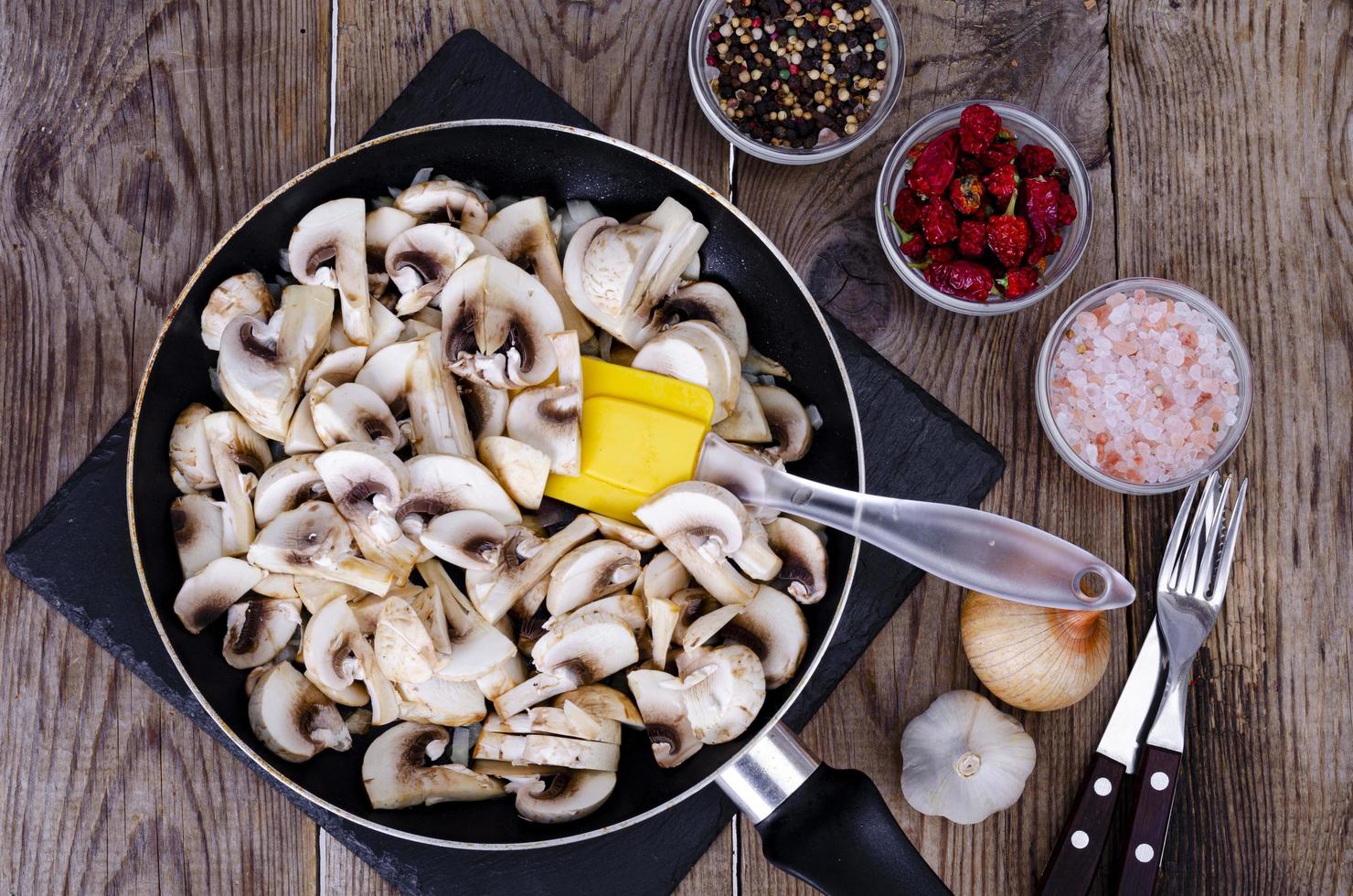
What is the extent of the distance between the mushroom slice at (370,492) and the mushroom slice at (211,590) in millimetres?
161

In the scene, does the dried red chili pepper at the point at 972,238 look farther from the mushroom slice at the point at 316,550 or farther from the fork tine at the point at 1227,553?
the mushroom slice at the point at 316,550

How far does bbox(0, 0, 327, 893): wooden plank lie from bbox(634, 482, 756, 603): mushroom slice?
750 mm

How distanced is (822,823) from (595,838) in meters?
0.38

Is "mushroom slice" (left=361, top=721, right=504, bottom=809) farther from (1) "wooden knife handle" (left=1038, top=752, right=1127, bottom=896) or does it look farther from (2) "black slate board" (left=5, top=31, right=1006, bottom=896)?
(1) "wooden knife handle" (left=1038, top=752, right=1127, bottom=896)

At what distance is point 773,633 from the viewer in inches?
53.4

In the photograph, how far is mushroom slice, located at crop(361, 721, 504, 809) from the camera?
4.42 feet

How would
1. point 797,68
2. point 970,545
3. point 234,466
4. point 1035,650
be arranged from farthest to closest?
point 797,68
point 1035,650
point 234,466
point 970,545

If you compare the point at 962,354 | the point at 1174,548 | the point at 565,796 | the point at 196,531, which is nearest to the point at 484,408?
the point at 196,531

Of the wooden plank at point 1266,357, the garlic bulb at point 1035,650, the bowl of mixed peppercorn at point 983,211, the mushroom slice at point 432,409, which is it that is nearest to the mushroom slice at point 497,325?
the mushroom slice at point 432,409

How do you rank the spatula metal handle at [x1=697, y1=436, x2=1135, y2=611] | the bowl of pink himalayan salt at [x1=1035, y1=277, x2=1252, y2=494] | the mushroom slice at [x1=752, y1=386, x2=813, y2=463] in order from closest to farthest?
Answer: the spatula metal handle at [x1=697, y1=436, x2=1135, y2=611], the mushroom slice at [x1=752, y1=386, x2=813, y2=463], the bowl of pink himalayan salt at [x1=1035, y1=277, x2=1252, y2=494]

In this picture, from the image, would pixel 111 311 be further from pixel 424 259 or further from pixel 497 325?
pixel 497 325

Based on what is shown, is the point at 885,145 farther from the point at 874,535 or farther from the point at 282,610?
the point at 282,610

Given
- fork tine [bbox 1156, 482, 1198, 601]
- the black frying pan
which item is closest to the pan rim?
the black frying pan

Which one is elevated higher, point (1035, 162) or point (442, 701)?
point (1035, 162)
